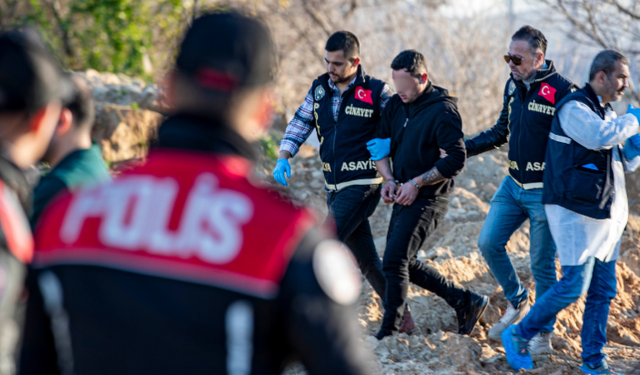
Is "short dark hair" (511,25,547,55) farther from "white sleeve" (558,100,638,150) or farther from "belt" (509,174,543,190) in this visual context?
"belt" (509,174,543,190)

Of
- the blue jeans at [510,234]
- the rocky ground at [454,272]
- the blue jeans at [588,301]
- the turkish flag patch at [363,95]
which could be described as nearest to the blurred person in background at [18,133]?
the rocky ground at [454,272]

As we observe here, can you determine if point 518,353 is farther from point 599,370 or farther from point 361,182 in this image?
point 361,182

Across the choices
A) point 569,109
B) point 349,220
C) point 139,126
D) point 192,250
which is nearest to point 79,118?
point 192,250

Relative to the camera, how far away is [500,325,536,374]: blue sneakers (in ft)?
13.6

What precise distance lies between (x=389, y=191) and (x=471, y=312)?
1143mm

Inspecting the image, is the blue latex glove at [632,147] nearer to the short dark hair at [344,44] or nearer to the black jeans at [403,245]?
the black jeans at [403,245]

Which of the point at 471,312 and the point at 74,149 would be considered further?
the point at 471,312

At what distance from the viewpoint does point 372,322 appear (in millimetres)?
5168

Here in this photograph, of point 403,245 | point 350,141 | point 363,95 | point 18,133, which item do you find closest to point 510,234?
point 403,245

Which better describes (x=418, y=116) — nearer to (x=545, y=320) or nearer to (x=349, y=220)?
(x=349, y=220)

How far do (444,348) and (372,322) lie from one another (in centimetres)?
91

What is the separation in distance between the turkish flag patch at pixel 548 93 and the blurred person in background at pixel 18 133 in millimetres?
3192

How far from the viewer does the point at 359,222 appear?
4723mm

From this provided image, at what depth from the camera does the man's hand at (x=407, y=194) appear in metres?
4.40
